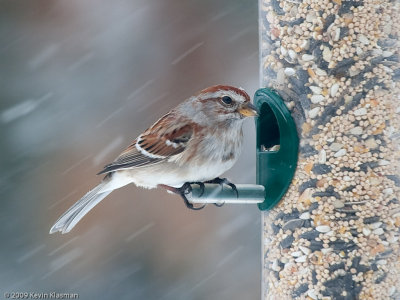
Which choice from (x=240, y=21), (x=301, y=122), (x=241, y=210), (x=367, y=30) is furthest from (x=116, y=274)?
(x=367, y=30)

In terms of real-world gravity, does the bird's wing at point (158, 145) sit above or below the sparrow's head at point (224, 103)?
below

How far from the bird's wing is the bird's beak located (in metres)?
0.34

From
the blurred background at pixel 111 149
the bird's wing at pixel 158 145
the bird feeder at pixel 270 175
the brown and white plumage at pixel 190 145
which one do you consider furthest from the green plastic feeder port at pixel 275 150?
the blurred background at pixel 111 149

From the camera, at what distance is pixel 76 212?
4.43 meters

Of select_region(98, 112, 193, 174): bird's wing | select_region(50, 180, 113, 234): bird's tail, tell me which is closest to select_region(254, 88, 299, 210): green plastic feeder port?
select_region(98, 112, 193, 174): bird's wing

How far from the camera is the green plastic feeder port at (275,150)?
3.67 meters

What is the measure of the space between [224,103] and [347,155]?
891 millimetres

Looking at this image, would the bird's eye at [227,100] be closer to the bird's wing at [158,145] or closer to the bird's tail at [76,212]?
the bird's wing at [158,145]

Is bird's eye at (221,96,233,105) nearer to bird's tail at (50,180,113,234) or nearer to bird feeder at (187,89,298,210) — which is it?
bird feeder at (187,89,298,210)

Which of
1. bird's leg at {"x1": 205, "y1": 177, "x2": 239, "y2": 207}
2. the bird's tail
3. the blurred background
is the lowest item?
the blurred background

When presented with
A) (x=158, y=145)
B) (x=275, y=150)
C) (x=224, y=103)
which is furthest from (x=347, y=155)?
(x=158, y=145)

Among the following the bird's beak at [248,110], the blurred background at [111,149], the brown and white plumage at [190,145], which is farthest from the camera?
the blurred background at [111,149]

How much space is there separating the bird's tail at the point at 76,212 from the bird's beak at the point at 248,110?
1.02 meters

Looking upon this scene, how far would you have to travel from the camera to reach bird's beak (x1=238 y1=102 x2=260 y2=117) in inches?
153
